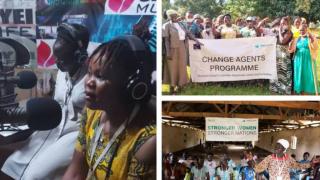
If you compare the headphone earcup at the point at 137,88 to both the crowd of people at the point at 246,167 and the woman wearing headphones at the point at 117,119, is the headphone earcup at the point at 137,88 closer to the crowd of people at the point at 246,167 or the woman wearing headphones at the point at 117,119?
the woman wearing headphones at the point at 117,119

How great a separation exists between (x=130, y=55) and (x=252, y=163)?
2.40 metres

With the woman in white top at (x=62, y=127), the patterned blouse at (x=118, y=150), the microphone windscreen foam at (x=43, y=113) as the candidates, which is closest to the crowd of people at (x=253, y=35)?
the patterned blouse at (x=118, y=150)

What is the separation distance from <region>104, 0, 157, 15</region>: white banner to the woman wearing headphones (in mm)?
285

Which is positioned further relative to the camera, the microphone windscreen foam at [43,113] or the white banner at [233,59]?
the white banner at [233,59]

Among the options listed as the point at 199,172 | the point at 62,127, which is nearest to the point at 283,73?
the point at 199,172

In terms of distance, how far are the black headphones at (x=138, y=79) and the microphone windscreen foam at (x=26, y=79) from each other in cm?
102

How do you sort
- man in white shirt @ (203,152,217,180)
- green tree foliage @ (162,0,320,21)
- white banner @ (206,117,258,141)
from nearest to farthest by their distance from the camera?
green tree foliage @ (162,0,320,21) → white banner @ (206,117,258,141) → man in white shirt @ (203,152,217,180)

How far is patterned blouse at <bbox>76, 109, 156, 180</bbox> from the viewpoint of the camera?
5.48 metres

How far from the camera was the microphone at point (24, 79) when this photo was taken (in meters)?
5.48

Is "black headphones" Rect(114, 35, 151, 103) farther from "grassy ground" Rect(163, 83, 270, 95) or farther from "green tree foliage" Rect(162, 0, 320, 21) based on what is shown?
"green tree foliage" Rect(162, 0, 320, 21)

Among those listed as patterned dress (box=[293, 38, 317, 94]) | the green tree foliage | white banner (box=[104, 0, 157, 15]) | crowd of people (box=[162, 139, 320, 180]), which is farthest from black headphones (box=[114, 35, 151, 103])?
patterned dress (box=[293, 38, 317, 94])

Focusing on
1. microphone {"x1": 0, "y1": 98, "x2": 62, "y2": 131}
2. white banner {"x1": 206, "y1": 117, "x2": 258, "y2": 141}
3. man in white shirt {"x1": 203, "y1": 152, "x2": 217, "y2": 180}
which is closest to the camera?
microphone {"x1": 0, "y1": 98, "x2": 62, "y2": 131}

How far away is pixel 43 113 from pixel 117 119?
2.65 feet

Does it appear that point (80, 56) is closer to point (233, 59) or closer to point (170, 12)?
point (170, 12)
